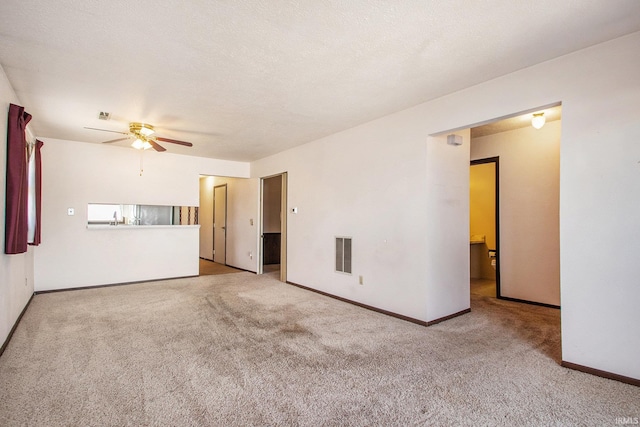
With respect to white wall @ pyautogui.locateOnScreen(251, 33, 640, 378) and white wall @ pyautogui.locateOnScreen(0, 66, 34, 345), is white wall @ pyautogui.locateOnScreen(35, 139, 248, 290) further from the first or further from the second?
white wall @ pyautogui.locateOnScreen(251, 33, 640, 378)

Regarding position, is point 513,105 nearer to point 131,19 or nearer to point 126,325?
point 131,19

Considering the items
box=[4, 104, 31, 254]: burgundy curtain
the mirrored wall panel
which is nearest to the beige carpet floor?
box=[4, 104, 31, 254]: burgundy curtain

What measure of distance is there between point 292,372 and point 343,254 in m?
2.37

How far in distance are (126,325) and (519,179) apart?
5.59 m

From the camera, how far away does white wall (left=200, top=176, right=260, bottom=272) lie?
6949mm

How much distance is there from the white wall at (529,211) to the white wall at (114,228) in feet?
18.6

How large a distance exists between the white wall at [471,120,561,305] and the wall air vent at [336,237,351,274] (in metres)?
2.41

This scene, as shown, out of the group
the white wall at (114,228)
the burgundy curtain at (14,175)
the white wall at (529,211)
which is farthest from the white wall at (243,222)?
the white wall at (529,211)

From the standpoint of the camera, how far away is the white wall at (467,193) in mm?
2334

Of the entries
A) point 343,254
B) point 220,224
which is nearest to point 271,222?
point 220,224

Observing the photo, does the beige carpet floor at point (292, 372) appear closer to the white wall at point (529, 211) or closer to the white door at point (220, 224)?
the white wall at point (529, 211)

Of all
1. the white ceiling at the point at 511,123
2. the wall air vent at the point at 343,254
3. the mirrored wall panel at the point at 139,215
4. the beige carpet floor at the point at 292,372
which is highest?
the white ceiling at the point at 511,123

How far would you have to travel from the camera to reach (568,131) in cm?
258

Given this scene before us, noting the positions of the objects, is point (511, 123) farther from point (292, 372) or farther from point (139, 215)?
point (139, 215)
